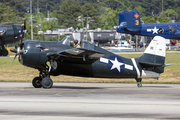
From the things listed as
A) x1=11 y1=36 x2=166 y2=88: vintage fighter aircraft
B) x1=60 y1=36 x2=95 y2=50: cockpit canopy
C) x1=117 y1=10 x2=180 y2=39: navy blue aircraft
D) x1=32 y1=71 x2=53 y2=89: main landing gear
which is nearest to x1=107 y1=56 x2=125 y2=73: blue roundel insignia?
x1=11 y1=36 x2=166 y2=88: vintage fighter aircraft

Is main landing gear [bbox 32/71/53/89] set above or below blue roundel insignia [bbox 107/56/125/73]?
below

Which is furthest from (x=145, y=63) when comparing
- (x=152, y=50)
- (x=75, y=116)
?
(x=75, y=116)

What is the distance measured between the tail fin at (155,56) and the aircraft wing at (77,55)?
8.75 feet

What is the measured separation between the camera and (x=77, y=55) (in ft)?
43.5

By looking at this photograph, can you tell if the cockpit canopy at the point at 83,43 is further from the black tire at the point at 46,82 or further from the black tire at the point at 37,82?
the black tire at the point at 37,82

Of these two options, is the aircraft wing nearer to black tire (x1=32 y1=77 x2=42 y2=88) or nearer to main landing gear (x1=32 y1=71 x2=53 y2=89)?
main landing gear (x1=32 y1=71 x2=53 y2=89)

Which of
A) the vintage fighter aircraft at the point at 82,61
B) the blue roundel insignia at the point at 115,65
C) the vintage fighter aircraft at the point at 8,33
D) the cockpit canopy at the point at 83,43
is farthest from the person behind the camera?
the vintage fighter aircraft at the point at 8,33

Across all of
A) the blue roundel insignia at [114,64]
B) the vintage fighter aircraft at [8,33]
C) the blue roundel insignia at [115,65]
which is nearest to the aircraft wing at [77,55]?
the blue roundel insignia at [114,64]

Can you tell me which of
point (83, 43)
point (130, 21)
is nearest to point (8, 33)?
point (130, 21)

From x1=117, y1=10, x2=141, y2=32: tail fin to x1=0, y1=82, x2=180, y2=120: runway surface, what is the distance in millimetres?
25515

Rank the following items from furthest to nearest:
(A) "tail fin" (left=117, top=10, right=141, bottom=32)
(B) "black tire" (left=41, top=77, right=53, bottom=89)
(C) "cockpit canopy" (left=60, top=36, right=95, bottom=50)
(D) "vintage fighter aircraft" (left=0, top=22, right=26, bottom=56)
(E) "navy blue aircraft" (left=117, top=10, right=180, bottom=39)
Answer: (A) "tail fin" (left=117, top=10, right=141, bottom=32) → (E) "navy blue aircraft" (left=117, top=10, right=180, bottom=39) → (D) "vintage fighter aircraft" (left=0, top=22, right=26, bottom=56) → (C) "cockpit canopy" (left=60, top=36, right=95, bottom=50) → (B) "black tire" (left=41, top=77, right=53, bottom=89)

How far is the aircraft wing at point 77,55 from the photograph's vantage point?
1280cm

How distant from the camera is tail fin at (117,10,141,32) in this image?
125ft

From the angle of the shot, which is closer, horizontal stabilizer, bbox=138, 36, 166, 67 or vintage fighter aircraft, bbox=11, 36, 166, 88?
vintage fighter aircraft, bbox=11, 36, 166, 88
